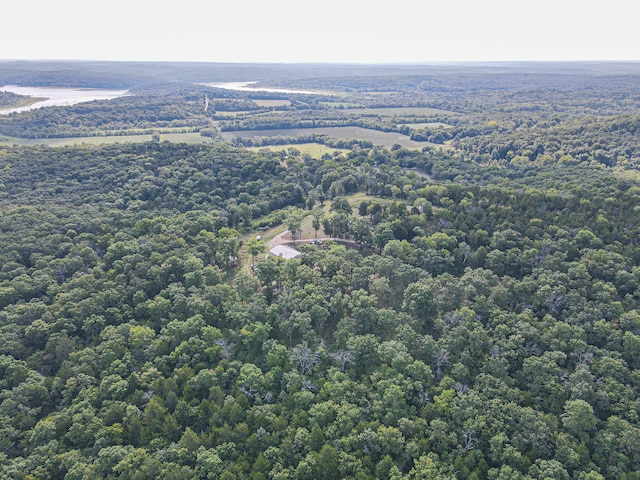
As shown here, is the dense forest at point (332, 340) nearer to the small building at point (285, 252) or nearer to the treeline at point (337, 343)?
the treeline at point (337, 343)

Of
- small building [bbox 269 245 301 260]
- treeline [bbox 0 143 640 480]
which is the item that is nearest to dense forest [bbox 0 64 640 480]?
treeline [bbox 0 143 640 480]

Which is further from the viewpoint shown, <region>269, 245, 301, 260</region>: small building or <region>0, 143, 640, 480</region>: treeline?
<region>269, 245, 301, 260</region>: small building

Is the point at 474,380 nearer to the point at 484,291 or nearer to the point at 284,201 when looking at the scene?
the point at 484,291

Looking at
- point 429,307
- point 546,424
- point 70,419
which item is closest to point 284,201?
point 429,307

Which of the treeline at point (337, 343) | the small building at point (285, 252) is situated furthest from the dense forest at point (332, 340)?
the small building at point (285, 252)

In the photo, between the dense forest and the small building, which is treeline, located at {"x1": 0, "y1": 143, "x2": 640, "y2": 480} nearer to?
the dense forest

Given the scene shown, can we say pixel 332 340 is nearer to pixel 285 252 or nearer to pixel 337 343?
pixel 337 343

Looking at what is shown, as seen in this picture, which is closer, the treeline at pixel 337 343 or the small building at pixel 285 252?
the treeline at pixel 337 343
